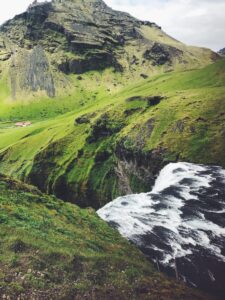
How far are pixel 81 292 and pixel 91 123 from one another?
98.3 metres

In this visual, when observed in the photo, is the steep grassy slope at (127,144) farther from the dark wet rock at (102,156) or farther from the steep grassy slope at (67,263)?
the steep grassy slope at (67,263)

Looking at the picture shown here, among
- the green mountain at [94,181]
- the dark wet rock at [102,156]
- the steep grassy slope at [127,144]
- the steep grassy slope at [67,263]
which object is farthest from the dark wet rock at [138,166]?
the steep grassy slope at [67,263]

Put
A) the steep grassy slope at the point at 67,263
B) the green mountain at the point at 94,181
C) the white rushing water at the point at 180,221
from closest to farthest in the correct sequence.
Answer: the steep grassy slope at the point at 67,263 → the green mountain at the point at 94,181 → the white rushing water at the point at 180,221

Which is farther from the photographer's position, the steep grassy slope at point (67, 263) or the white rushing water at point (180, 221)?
the white rushing water at point (180, 221)

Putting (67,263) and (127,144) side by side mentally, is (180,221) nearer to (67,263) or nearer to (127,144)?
(67,263)

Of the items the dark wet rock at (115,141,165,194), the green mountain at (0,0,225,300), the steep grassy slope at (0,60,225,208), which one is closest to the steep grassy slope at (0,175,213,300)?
the green mountain at (0,0,225,300)

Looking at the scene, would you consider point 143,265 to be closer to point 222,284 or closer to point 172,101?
point 222,284

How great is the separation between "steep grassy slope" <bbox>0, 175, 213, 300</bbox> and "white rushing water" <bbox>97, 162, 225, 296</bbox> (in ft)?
10.3

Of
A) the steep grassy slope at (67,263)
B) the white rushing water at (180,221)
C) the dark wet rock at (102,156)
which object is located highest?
the steep grassy slope at (67,263)

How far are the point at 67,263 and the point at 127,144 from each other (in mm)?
69188

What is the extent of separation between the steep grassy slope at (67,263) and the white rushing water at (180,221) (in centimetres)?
315

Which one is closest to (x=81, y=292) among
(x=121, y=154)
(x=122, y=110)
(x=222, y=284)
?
(x=222, y=284)

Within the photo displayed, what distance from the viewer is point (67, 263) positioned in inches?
1092

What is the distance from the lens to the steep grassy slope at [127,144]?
274ft
